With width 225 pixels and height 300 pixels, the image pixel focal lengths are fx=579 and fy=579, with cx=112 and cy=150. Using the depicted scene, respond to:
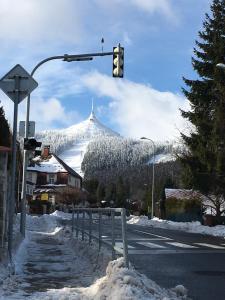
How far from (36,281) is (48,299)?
241 cm

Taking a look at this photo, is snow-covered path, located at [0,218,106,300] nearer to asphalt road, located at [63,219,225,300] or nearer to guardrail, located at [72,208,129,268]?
guardrail, located at [72,208,129,268]

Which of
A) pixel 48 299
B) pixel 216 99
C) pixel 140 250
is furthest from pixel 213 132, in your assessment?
pixel 48 299

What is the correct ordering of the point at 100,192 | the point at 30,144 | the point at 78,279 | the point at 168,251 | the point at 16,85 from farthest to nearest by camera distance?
the point at 100,192 → the point at 30,144 → the point at 168,251 → the point at 16,85 → the point at 78,279

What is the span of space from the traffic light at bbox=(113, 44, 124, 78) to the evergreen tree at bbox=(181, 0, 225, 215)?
1707cm

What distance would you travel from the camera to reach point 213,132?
37312 mm

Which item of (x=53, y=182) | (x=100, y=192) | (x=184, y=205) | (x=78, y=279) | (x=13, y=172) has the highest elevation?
(x=53, y=182)

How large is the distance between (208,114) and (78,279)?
30.6 meters

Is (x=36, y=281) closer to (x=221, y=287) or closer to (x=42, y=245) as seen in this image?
(x=221, y=287)

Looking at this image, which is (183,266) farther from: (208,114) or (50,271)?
(208,114)

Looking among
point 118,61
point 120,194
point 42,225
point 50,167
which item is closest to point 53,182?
point 50,167

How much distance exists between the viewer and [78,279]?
10.9 meters

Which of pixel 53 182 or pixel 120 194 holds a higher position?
pixel 53 182

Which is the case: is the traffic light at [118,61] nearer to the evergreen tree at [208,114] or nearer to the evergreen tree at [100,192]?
the evergreen tree at [208,114]

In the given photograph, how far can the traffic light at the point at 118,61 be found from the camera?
2080cm
